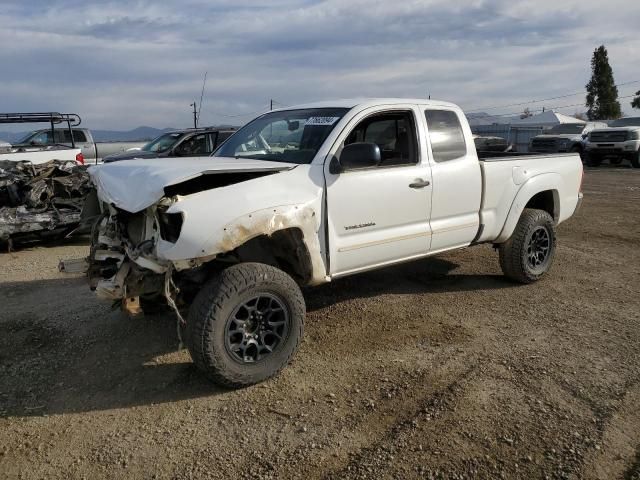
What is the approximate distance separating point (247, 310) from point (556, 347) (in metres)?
2.38

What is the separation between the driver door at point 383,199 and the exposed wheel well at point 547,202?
6.62ft

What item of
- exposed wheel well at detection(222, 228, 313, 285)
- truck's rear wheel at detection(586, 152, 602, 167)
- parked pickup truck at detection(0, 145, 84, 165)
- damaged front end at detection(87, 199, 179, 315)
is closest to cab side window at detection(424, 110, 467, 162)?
exposed wheel well at detection(222, 228, 313, 285)

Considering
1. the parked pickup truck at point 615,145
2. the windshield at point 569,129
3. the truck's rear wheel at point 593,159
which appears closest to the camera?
the parked pickup truck at point 615,145

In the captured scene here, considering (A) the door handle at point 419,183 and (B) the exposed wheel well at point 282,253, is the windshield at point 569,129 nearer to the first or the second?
(A) the door handle at point 419,183

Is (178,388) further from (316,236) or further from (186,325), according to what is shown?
(316,236)

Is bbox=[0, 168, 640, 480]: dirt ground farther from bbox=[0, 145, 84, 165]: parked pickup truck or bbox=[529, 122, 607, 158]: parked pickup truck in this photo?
bbox=[529, 122, 607, 158]: parked pickup truck

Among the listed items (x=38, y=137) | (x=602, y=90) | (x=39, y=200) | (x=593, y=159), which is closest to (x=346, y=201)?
(x=39, y=200)

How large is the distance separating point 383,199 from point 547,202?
108 inches

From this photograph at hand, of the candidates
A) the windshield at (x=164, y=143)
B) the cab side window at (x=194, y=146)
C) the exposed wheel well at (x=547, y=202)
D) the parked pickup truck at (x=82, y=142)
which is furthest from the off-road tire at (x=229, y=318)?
the parked pickup truck at (x=82, y=142)

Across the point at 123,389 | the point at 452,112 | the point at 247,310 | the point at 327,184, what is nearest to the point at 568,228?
the point at 452,112

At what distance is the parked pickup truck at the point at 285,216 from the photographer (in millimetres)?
3303

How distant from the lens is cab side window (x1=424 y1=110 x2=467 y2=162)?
467cm

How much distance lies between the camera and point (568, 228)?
8828 mm

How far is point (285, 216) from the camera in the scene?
355 centimetres
